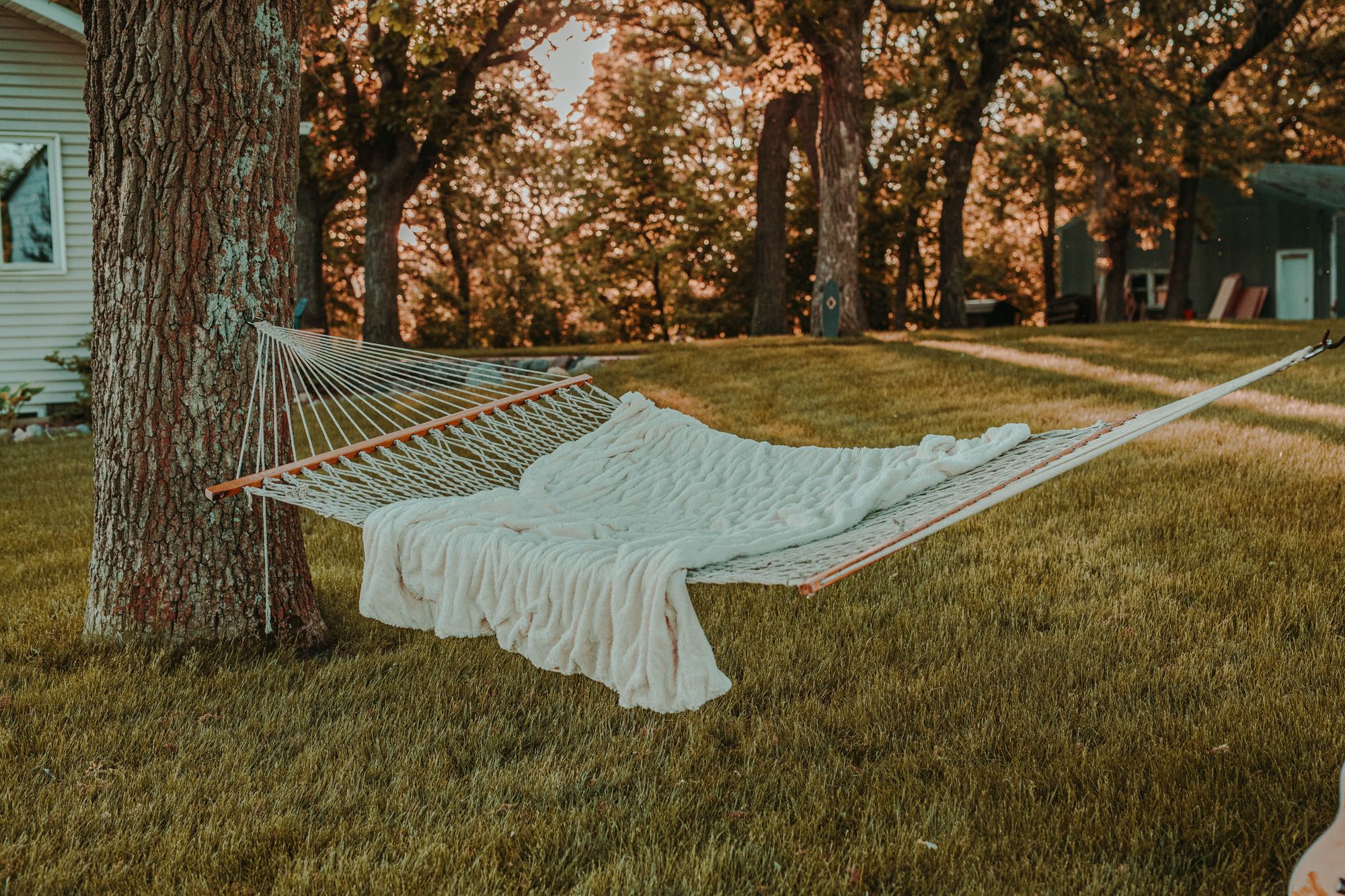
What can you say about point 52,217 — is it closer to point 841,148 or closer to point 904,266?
point 841,148

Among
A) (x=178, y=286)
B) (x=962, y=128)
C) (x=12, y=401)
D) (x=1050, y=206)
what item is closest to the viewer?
(x=178, y=286)

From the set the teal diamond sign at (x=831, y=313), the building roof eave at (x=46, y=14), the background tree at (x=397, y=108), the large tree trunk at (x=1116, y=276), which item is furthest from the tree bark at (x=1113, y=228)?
the building roof eave at (x=46, y=14)

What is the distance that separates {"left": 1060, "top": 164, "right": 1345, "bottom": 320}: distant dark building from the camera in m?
16.5

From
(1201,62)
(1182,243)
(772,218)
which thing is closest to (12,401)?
(772,218)

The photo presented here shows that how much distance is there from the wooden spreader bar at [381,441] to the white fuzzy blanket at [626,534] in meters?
0.23

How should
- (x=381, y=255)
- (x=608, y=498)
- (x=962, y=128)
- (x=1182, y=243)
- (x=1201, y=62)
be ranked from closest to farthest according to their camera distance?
1. (x=608, y=498)
2. (x=381, y=255)
3. (x=1201, y=62)
4. (x=962, y=128)
5. (x=1182, y=243)

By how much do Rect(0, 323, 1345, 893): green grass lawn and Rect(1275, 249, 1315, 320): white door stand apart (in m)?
15.2

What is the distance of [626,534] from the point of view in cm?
255

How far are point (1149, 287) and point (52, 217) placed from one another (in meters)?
17.5

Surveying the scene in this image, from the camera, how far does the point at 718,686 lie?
1871 millimetres

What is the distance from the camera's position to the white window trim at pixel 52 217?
790 cm

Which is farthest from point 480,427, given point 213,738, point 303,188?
point 303,188

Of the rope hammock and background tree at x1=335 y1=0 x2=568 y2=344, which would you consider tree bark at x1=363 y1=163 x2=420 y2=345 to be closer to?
Answer: background tree at x1=335 y1=0 x2=568 y2=344

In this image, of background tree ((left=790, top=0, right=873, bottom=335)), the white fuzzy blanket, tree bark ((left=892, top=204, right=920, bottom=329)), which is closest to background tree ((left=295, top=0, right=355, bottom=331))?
background tree ((left=790, top=0, right=873, bottom=335))
